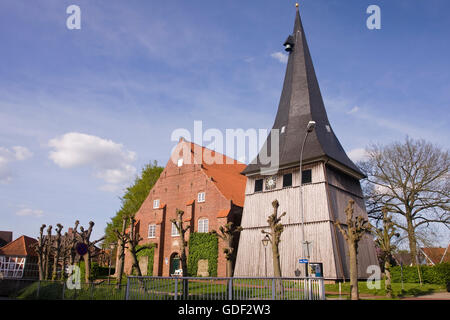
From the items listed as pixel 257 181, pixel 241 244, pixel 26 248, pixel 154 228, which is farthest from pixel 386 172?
pixel 26 248

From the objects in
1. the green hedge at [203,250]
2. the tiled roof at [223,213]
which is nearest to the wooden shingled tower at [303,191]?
the tiled roof at [223,213]

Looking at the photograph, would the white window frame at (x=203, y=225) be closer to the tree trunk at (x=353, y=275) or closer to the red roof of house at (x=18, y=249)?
the tree trunk at (x=353, y=275)

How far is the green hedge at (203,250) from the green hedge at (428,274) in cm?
1573

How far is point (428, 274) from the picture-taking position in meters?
29.2

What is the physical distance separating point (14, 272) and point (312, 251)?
1730 inches

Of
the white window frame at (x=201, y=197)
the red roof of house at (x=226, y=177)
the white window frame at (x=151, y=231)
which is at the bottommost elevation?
the white window frame at (x=151, y=231)

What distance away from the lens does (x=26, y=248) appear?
5241 cm

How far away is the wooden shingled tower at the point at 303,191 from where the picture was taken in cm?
2619

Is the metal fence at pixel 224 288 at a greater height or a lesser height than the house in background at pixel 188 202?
lesser

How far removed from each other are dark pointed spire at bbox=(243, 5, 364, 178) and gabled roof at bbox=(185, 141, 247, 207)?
540 cm

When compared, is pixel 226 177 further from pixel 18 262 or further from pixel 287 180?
pixel 18 262

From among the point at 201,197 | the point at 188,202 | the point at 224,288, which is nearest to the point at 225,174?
the point at 201,197

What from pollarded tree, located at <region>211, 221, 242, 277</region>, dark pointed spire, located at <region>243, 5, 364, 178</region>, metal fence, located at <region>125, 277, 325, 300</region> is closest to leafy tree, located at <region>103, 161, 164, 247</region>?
dark pointed spire, located at <region>243, 5, 364, 178</region>
